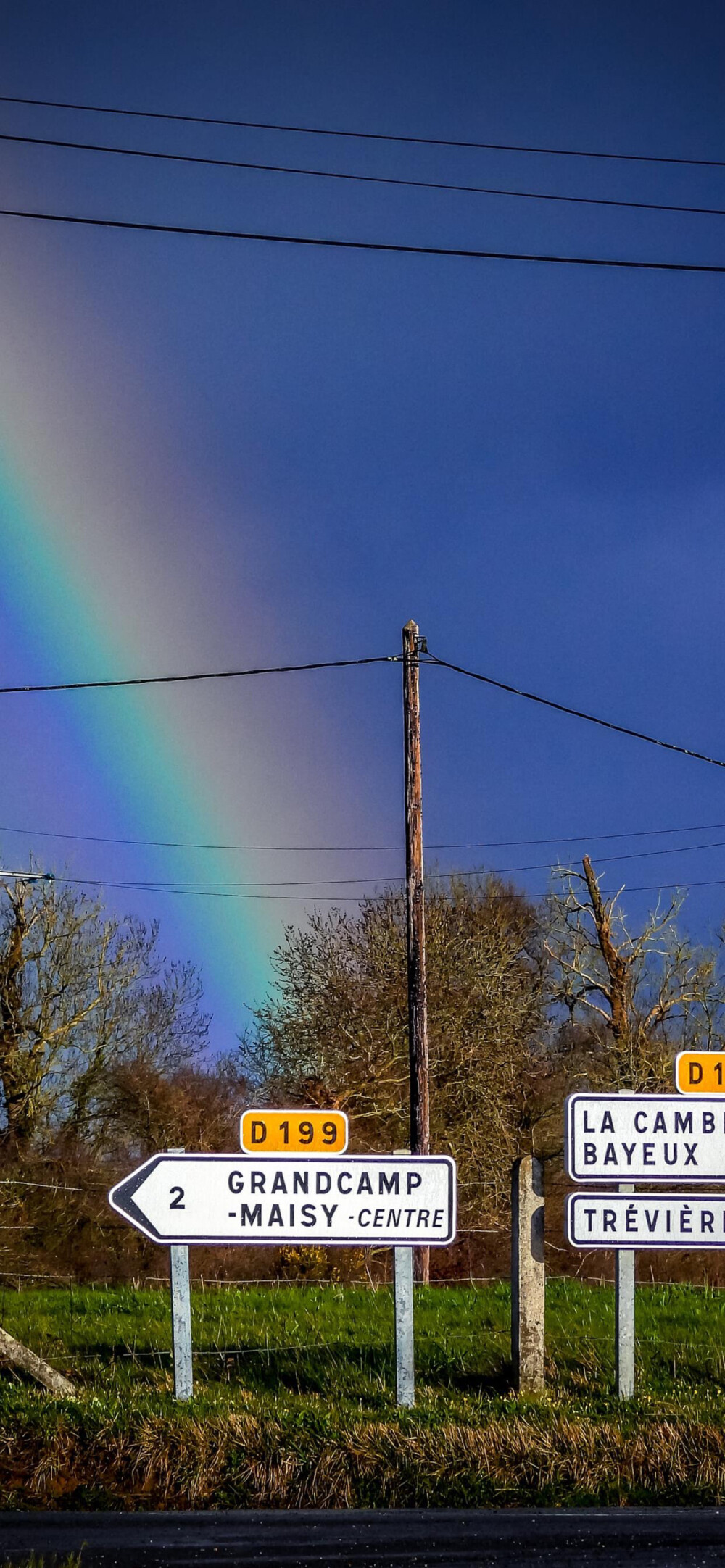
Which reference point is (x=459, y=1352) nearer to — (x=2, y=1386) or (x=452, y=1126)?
(x=2, y=1386)

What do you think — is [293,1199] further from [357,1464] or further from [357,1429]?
[357,1464]

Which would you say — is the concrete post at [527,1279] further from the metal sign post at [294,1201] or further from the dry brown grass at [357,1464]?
the dry brown grass at [357,1464]

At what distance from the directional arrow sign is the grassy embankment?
900mm

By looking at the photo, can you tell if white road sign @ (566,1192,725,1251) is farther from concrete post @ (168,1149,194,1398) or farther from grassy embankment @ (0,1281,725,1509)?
concrete post @ (168,1149,194,1398)

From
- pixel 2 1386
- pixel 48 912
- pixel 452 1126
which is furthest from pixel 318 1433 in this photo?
pixel 48 912

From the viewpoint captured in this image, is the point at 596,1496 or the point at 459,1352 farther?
the point at 459,1352

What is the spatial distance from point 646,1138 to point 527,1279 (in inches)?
43.9

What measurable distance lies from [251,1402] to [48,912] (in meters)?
25.8

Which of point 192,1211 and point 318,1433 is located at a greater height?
point 192,1211

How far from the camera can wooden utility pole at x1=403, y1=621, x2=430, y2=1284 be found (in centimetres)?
1748

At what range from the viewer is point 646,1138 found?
834 cm

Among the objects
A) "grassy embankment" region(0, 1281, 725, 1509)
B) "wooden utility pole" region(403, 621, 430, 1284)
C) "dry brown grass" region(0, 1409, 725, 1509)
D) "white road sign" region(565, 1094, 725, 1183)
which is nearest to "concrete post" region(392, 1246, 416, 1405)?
→ "grassy embankment" region(0, 1281, 725, 1509)

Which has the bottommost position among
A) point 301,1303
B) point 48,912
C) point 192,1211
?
point 301,1303

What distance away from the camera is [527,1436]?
695cm
